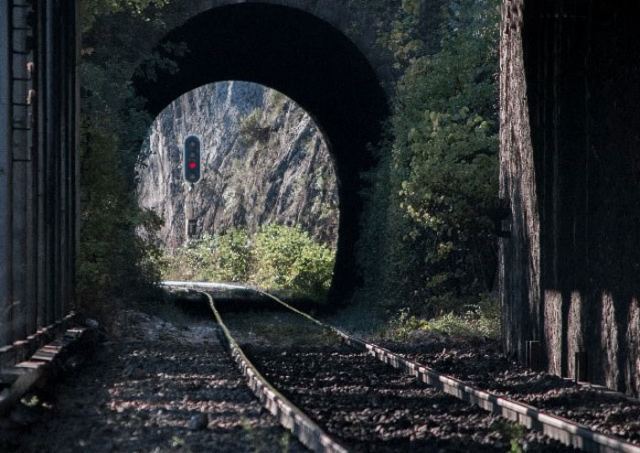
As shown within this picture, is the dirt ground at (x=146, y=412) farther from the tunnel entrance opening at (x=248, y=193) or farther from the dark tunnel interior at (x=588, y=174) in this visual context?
the tunnel entrance opening at (x=248, y=193)

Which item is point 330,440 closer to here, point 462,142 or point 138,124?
point 462,142

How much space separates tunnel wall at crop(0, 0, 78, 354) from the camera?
7711 mm

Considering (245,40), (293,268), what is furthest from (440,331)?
(293,268)

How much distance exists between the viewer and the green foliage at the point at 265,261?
2962cm

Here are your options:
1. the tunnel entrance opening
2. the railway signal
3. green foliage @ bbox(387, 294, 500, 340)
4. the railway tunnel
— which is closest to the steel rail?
the railway tunnel

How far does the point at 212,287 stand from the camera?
32.3 m

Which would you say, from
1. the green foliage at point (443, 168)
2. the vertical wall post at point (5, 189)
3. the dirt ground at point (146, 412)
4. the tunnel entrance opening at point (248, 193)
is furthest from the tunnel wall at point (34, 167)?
the tunnel entrance opening at point (248, 193)

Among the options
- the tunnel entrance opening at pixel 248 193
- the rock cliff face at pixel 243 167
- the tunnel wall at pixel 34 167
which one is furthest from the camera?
the rock cliff face at pixel 243 167

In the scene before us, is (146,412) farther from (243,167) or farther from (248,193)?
(243,167)

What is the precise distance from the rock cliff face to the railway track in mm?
23913

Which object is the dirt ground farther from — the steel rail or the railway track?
the railway track

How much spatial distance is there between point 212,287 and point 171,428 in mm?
25911

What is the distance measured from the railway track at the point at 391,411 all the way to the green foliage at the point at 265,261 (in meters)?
15.8

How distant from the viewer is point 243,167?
48.7 metres
